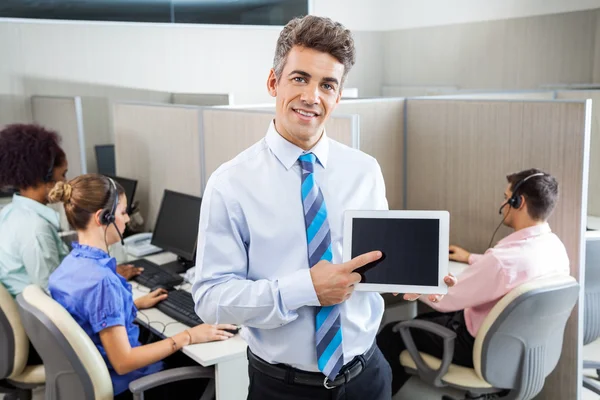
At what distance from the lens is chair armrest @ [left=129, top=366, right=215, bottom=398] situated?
1864 millimetres

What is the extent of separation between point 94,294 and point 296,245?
0.87 m

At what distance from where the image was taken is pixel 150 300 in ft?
7.72

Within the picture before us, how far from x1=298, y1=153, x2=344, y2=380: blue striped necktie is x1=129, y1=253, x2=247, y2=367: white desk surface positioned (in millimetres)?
723

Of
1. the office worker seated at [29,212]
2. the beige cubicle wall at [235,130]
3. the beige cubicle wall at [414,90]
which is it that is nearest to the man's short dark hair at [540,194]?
the beige cubicle wall at [235,130]

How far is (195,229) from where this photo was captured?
2725 millimetres

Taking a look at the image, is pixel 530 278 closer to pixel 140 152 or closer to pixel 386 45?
pixel 140 152

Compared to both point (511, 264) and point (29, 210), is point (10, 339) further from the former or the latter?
point (511, 264)

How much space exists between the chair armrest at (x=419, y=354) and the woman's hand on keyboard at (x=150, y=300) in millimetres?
869

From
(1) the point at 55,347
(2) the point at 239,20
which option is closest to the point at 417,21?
(2) the point at 239,20

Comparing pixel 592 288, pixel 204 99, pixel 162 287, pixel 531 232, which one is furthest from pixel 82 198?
pixel 204 99

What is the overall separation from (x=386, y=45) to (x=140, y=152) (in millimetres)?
3806

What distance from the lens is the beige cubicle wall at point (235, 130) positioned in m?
2.15

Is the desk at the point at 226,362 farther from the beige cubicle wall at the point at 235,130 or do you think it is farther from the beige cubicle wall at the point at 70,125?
the beige cubicle wall at the point at 70,125

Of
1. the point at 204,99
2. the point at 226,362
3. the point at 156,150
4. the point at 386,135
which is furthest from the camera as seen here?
the point at 204,99
